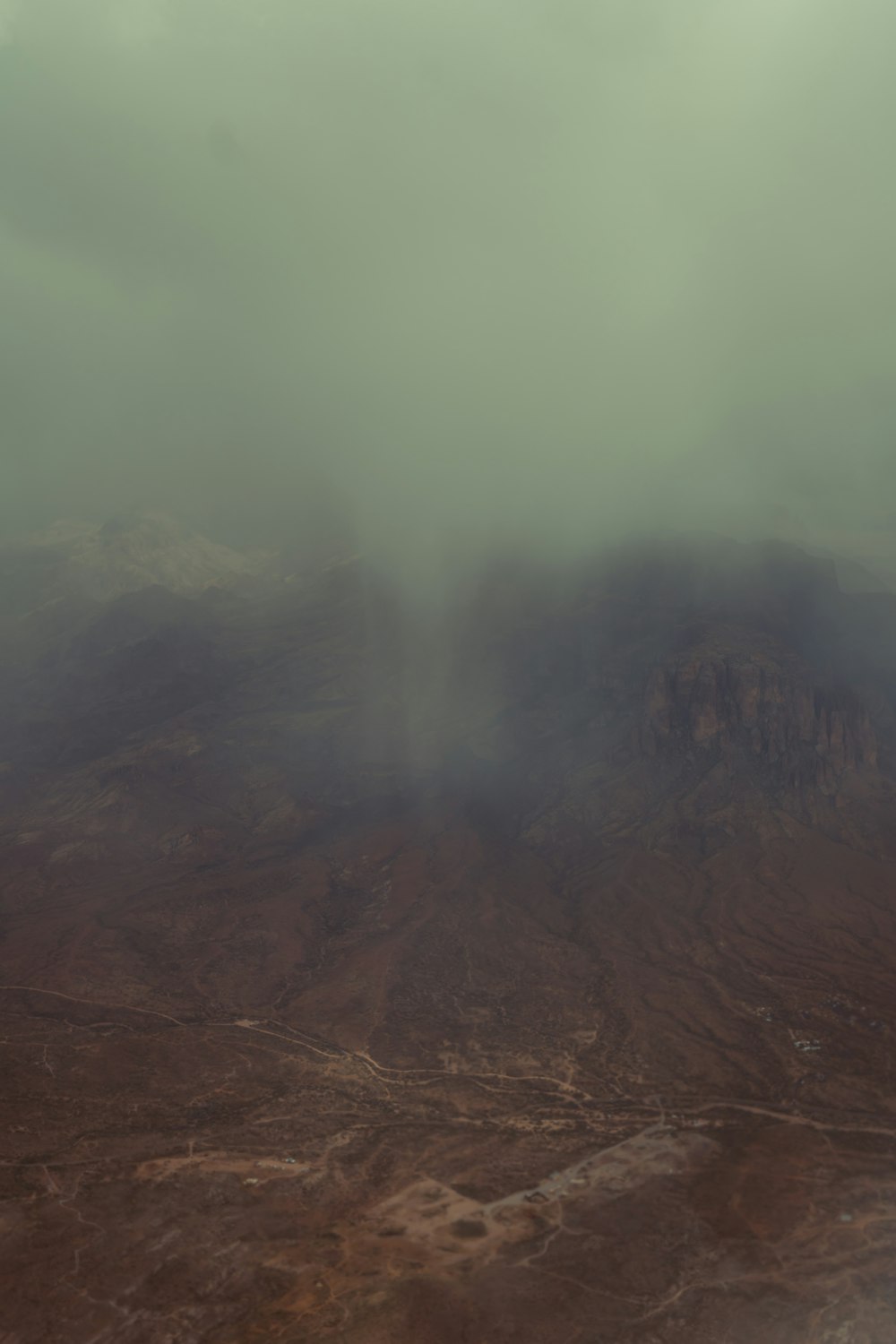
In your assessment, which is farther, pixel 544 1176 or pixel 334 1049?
pixel 334 1049

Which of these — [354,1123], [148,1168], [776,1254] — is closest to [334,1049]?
[354,1123]

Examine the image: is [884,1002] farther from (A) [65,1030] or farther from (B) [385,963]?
(A) [65,1030]

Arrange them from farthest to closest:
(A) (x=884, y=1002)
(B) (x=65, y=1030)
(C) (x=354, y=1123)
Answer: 1. (A) (x=884, y=1002)
2. (B) (x=65, y=1030)
3. (C) (x=354, y=1123)

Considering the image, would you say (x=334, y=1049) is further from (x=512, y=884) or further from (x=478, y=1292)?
(x=512, y=884)

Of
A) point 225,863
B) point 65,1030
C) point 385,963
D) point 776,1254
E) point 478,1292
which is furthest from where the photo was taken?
point 225,863

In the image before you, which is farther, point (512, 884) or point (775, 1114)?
point (512, 884)

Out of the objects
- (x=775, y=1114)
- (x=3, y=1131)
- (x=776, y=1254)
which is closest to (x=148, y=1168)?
(x=3, y=1131)

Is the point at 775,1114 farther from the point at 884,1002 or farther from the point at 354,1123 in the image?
the point at 354,1123

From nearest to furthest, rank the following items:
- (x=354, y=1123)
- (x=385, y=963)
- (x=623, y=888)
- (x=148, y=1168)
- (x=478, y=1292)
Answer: (x=478, y=1292), (x=148, y=1168), (x=354, y=1123), (x=385, y=963), (x=623, y=888)

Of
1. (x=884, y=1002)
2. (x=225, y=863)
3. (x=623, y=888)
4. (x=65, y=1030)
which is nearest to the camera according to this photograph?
(x=65, y=1030)
